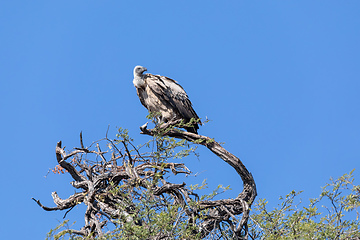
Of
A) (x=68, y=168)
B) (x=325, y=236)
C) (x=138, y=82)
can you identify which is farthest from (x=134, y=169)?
(x=138, y=82)

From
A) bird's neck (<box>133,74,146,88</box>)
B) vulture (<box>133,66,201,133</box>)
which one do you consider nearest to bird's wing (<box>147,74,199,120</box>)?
vulture (<box>133,66,201,133</box>)

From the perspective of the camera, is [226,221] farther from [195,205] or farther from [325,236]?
[325,236]

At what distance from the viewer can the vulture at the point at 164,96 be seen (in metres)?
8.92

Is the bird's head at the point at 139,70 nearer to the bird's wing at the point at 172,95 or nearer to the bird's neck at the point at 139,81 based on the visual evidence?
the bird's neck at the point at 139,81

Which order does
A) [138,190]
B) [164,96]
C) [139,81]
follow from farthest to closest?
1. [139,81]
2. [164,96]
3. [138,190]

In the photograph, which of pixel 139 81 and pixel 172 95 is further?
pixel 139 81

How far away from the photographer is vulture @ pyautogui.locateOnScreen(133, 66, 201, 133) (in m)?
8.92

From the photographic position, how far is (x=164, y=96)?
8.90 meters

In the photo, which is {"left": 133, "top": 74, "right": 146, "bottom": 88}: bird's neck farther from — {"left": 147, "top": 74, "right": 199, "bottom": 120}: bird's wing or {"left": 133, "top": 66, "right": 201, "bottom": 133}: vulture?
Result: {"left": 147, "top": 74, "right": 199, "bottom": 120}: bird's wing

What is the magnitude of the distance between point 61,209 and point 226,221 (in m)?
2.03

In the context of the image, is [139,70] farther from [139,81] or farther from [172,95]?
[172,95]

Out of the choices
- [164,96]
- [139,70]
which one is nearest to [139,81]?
[139,70]

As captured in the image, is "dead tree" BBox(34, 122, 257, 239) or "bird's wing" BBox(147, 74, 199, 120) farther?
"bird's wing" BBox(147, 74, 199, 120)

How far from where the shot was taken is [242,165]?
706cm
